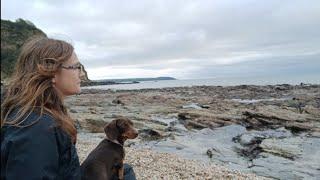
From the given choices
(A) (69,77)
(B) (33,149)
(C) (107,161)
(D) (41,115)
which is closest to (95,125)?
(C) (107,161)

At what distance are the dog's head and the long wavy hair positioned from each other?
3.77 metres

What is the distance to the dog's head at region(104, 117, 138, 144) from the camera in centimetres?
702

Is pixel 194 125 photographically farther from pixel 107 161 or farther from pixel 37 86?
pixel 37 86

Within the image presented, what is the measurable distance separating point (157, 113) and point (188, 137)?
8.41 meters

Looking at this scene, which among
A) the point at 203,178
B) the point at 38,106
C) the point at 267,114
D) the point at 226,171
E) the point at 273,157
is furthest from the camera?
the point at 267,114

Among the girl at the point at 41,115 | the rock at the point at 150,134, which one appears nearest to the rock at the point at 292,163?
the rock at the point at 150,134

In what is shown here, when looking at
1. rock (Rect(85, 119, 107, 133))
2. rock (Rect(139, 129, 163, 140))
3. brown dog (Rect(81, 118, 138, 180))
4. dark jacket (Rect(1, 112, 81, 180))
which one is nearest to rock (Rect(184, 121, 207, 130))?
rock (Rect(139, 129, 163, 140))

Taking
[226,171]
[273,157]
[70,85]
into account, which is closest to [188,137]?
[273,157]

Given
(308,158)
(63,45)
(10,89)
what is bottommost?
(308,158)

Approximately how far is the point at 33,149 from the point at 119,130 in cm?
449

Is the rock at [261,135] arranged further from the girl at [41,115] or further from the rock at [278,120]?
the girl at [41,115]

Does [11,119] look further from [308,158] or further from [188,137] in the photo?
[188,137]

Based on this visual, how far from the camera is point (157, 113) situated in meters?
26.4

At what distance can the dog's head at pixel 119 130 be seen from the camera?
23.0 ft
